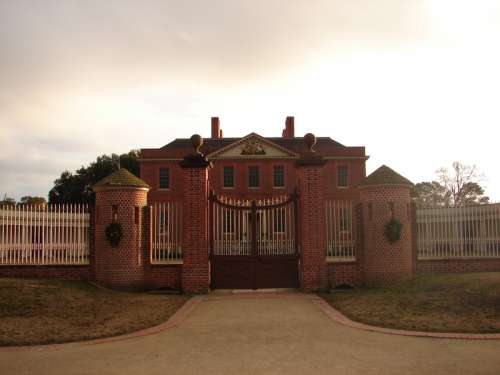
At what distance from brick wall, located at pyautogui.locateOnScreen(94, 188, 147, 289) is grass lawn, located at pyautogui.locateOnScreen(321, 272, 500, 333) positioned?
A: 508 cm

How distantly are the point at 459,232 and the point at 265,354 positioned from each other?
396 inches

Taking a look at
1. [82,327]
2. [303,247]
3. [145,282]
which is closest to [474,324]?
[303,247]

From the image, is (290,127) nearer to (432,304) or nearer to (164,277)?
(164,277)

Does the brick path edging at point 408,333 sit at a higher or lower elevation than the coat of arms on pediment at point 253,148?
lower

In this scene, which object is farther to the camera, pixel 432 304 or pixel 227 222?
pixel 227 222

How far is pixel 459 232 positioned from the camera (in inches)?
574

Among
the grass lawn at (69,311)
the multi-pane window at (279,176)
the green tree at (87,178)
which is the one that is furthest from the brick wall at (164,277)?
the green tree at (87,178)

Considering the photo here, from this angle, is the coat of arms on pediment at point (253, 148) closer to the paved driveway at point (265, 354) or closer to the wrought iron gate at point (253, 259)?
the wrought iron gate at point (253, 259)

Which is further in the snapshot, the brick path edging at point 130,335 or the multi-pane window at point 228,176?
the multi-pane window at point 228,176

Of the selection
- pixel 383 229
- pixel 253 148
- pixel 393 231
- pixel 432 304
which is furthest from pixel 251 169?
pixel 432 304

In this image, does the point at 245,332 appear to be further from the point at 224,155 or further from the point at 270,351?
the point at 224,155

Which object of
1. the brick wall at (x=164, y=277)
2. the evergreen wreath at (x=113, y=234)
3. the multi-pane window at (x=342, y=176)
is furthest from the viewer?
the multi-pane window at (x=342, y=176)

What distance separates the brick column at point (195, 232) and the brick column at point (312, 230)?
254 cm

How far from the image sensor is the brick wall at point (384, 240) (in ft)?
43.4
